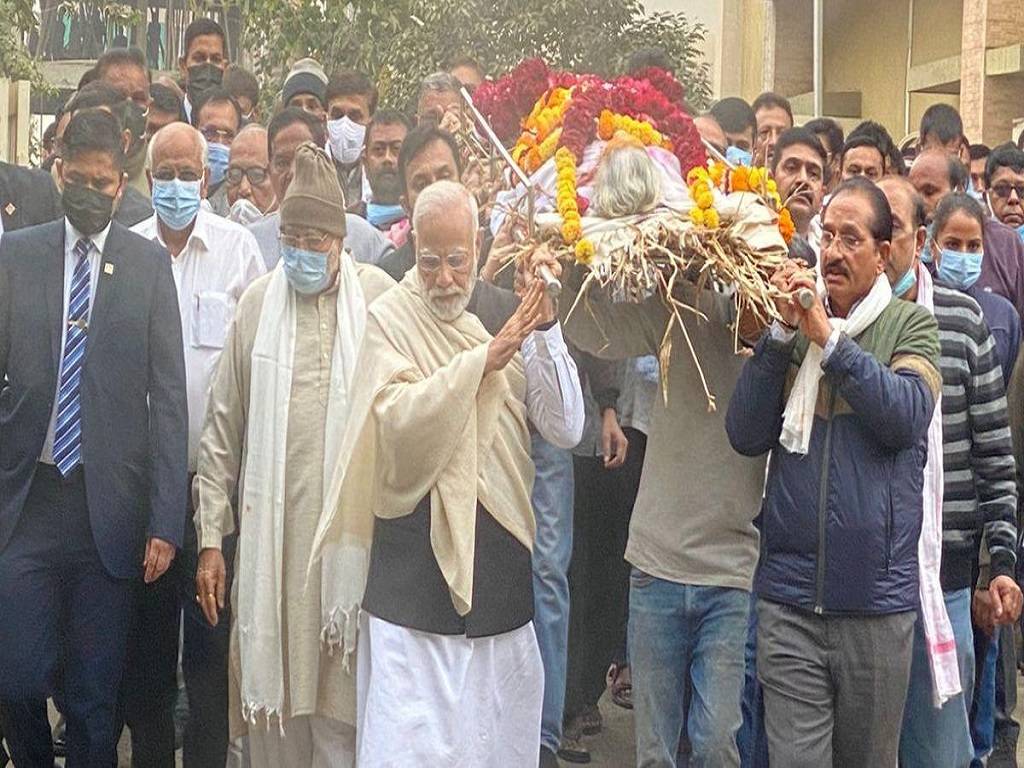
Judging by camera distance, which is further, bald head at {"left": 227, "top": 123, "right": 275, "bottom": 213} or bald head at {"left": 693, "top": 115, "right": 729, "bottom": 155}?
bald head at {"left": 227, "top": 123, "right": 275, "bottom": 213}

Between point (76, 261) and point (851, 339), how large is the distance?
8.96 ft

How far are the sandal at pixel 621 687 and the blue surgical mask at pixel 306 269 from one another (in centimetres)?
276

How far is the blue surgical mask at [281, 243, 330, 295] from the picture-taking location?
625cm

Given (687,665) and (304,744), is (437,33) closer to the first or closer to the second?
(304,744)

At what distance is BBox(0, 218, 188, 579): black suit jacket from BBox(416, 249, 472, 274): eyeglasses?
1.20 m

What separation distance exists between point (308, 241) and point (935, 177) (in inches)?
131

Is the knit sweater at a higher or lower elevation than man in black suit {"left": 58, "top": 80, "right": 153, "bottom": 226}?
lower

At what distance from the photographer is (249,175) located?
8.52 metres

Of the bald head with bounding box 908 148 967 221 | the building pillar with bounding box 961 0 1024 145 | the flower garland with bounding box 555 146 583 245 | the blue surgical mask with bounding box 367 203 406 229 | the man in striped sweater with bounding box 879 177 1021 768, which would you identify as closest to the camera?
the flower garland with bounding box 555 146 583 245

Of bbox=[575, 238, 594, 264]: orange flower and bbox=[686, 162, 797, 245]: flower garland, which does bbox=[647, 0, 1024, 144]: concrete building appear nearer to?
bbox=[686, 162, 797, 245]: flower garland

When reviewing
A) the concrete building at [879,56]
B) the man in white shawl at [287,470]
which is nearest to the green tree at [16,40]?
the concrete building at [879,56]

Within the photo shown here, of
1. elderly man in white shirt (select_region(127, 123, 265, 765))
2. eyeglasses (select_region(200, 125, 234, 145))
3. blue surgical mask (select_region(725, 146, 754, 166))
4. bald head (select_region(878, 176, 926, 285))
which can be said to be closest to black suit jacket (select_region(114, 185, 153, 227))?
elderly man in white shirt (select_region(127, 123, 265, 765))

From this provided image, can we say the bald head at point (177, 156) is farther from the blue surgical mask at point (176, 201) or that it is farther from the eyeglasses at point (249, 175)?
the eyeglasses at point (249, 175)

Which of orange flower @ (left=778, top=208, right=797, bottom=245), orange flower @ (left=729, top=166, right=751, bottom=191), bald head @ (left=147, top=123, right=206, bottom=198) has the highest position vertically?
bald head @ (left=147, top=123, right=206, bottom=198)
